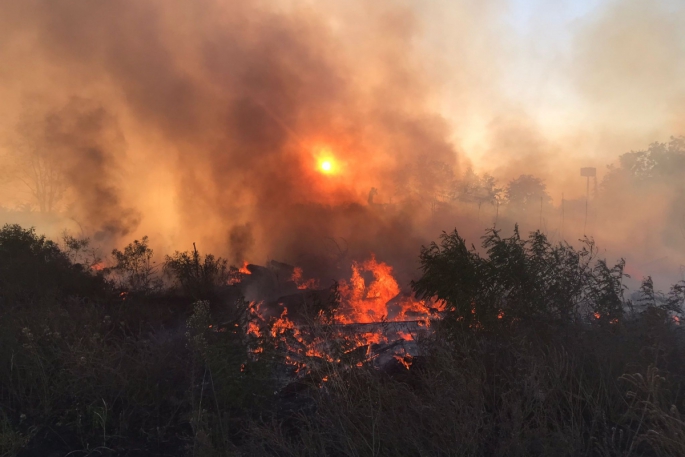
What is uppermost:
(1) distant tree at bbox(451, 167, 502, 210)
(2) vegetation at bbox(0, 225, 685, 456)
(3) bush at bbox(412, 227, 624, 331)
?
(1) distant tree at bbox(451, 167, 502, 210)

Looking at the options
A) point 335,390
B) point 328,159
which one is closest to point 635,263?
point 328,159

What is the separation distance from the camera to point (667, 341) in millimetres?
4121

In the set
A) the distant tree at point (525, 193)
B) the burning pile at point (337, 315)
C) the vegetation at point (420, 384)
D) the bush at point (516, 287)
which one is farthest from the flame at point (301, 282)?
the distant tree at point (525, 193)

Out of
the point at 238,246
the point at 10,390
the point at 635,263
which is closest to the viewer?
the point at 10,390

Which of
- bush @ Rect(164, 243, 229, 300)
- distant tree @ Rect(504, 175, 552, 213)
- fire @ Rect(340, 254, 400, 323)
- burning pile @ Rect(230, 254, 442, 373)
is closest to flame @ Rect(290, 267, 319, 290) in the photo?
burning pile @ Rect(230, 254, 442, 373)

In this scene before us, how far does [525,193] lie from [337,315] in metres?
29.5

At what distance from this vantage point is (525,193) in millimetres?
33594

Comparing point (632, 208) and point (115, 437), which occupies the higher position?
point (632, 208)

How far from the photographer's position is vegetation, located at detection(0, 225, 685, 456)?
2.98 m

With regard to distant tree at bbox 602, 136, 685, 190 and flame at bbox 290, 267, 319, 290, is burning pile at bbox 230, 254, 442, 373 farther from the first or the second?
distant tree at bbox 602, 136, 685, 190

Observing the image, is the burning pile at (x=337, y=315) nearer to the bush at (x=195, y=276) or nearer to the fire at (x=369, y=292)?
the fire at (x=369, y=292)

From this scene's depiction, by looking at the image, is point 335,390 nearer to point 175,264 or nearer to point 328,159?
point 175,264

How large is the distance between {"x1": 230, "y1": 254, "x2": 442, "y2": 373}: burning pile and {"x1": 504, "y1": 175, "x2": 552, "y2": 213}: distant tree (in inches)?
914

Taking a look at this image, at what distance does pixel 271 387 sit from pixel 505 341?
2.40 m
